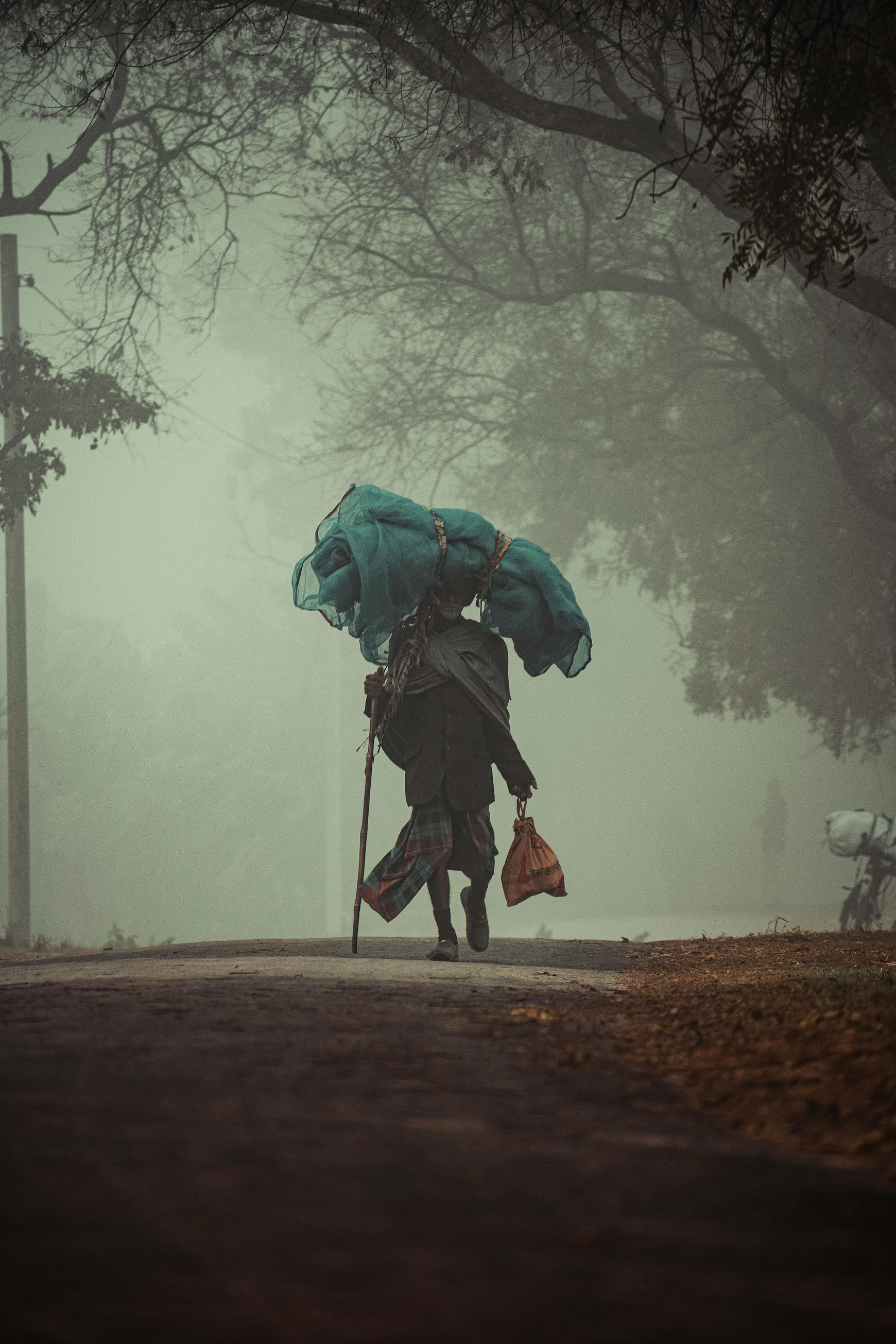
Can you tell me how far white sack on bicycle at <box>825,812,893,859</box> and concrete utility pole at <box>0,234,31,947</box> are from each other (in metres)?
9.56

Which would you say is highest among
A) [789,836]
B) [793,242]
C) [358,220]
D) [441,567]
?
[358,220]

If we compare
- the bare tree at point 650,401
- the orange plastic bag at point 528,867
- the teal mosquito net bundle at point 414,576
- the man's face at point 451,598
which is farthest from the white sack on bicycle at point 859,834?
the man's face at point 451,598

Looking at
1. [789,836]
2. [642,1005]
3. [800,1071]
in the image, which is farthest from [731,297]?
[789,836]

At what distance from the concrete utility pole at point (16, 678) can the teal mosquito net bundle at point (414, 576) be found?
8.69m

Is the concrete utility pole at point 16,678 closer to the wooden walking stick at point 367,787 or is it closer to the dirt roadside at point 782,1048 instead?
the wooden walking stick at point 367,787

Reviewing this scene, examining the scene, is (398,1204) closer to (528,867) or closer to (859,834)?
(528,867)

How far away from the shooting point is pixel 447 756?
6.25 meters

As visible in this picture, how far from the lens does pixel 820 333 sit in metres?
16.4

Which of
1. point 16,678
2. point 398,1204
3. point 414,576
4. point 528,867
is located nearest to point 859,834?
point 528,867

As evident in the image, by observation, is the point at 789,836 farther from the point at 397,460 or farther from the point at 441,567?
the point at 441,567

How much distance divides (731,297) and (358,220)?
617 centimetres

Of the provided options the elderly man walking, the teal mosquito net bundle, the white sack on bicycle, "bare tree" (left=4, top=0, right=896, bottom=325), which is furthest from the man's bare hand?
the white sack on bicycle

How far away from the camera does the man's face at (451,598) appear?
650 centimetres

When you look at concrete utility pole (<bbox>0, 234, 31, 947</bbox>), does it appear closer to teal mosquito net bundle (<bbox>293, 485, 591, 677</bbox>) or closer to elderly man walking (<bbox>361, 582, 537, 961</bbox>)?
teal mosquito net bundle (<bbox>293, 485, 591, 677</bbox>)
